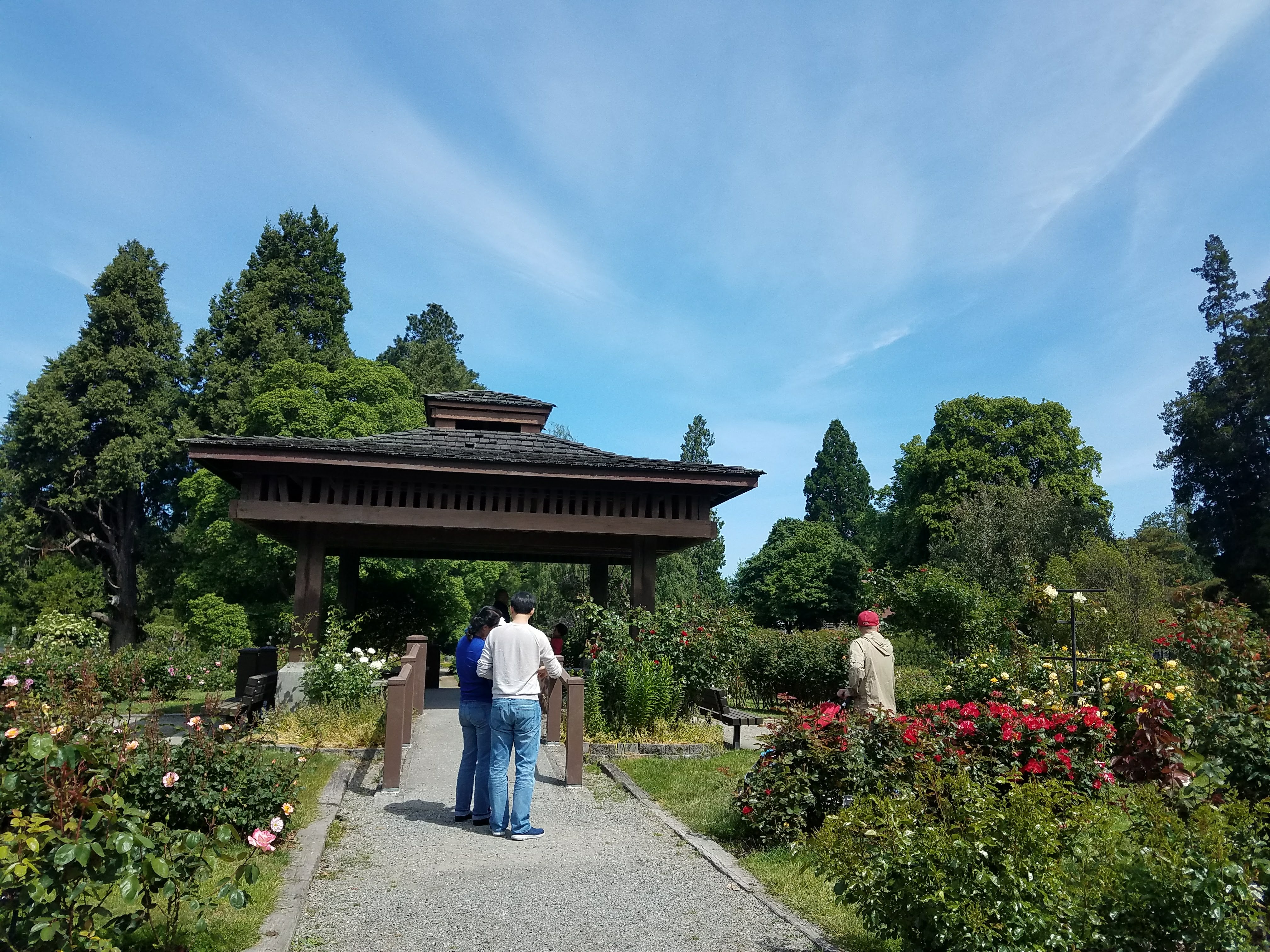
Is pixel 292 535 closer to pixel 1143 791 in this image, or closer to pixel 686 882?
pixel 686 882

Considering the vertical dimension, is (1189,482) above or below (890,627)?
above

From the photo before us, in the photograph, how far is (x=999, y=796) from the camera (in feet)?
13.9

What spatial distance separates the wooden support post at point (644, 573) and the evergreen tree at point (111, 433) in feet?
88.1

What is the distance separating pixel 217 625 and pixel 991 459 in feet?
97.6

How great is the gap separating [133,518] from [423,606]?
55.3 ft

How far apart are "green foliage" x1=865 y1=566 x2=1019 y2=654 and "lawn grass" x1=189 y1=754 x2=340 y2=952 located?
10.7m

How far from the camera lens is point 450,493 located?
11.8m

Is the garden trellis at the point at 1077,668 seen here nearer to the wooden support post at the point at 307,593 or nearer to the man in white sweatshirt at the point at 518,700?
the man in white sweatshirt at the point at 518,700

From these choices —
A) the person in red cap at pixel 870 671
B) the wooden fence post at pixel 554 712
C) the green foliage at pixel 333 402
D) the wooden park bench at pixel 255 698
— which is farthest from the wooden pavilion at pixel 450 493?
the green foliage at pixel 333 402

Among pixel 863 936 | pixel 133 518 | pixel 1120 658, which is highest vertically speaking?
pixel 133 518

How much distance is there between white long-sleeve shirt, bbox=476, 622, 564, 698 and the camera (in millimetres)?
6164

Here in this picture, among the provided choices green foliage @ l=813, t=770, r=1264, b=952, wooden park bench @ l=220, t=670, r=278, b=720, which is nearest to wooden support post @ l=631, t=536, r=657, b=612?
wooden park bench @ l=220, t=670, r=278, b=720

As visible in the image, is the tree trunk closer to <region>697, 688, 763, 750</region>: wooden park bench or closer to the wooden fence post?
the wooden fence post

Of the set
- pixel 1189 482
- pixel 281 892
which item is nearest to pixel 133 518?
pixel 281 892
